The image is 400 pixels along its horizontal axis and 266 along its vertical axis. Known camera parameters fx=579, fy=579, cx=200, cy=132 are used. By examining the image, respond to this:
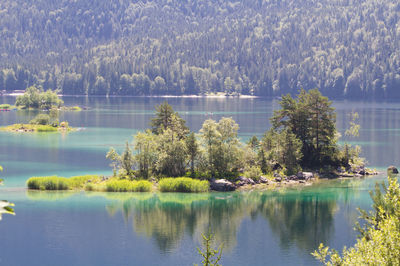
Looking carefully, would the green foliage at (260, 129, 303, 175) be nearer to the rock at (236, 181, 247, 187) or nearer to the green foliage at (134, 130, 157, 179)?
the rock at (236, 181, 247, 187)

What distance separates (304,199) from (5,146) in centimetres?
8449

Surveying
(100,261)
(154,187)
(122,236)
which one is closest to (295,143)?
(154,187)

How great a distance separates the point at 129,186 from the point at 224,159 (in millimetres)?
15900

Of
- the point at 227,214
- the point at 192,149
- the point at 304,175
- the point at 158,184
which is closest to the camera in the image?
the point at 227,214

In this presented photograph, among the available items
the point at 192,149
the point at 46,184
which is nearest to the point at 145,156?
the point at 192,149

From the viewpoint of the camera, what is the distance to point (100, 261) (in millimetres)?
59875

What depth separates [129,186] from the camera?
298 ft

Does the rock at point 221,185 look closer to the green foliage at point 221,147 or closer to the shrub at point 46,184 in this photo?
the green foliage at point 221,147

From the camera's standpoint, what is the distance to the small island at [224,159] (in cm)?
9169

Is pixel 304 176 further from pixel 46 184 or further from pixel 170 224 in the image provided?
pixel 46 184

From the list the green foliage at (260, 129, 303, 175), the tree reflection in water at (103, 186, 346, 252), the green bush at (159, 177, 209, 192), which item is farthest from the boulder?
the green bush at (159, 177, 209, 192)

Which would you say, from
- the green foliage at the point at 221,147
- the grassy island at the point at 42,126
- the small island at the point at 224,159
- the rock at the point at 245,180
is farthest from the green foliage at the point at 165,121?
the grassy island at the point at 42,126

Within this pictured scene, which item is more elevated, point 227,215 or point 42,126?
point 42,126

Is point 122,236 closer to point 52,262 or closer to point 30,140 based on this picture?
point 52,262
